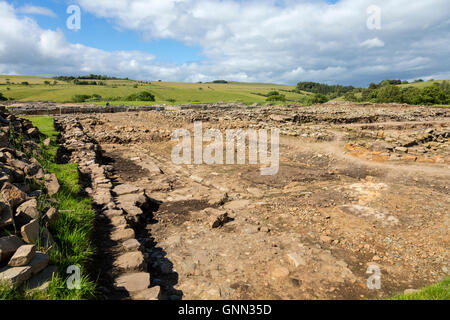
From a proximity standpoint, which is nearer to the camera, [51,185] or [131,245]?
[131,245]

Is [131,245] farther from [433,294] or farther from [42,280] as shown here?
[433,294]

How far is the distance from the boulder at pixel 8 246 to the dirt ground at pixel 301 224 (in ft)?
5.54

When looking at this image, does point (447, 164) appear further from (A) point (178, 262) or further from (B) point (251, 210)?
(A) point (178, 262)

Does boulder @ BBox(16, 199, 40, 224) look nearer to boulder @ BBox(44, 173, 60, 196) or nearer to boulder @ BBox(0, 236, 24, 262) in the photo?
boulder @ BBox(0, 236, 24, 262)

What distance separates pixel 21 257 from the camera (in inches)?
101

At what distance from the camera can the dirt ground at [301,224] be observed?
3.67m

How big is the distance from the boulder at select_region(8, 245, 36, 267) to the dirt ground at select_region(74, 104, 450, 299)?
1.58 meters

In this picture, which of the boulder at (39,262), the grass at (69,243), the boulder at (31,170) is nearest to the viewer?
the grass at (69,243)

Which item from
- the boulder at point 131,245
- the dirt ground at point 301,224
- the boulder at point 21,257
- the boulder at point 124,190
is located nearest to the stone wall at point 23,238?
the boulder at point 21,257

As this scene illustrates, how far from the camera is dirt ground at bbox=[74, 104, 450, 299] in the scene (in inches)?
144

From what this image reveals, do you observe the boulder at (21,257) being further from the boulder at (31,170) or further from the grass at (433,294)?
the grass at (433,294)

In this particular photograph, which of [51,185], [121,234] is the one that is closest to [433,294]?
[121,234]

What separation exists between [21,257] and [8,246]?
0.73 feet

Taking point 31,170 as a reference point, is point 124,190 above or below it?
below
